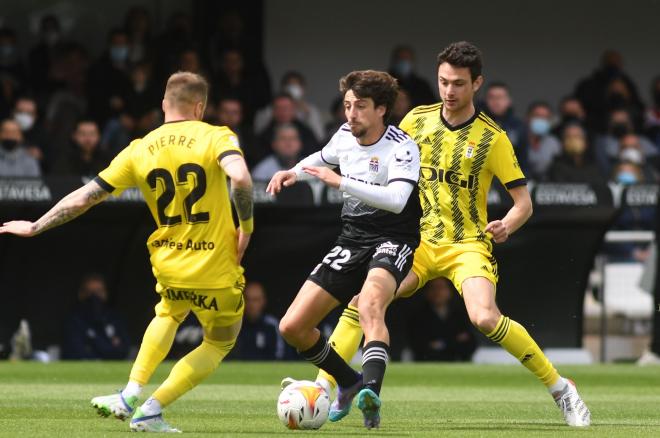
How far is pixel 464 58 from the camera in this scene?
9.11 meters

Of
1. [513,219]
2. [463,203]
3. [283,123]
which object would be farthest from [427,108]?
[283,123]

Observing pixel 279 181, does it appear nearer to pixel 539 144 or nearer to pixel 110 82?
pixel 110 82

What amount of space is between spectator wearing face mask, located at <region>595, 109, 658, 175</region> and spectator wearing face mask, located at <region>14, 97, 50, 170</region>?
6.62 metres

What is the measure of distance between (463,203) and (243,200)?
5.93ft

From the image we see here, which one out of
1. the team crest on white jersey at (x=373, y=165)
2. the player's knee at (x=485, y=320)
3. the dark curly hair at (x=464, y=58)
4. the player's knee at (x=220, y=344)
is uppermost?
the dark curly hair at (x=464, y=58)

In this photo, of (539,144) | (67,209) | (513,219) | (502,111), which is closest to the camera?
(67,209)

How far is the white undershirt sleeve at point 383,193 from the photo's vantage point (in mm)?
8242

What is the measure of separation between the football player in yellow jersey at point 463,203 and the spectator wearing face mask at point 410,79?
29.9 feet

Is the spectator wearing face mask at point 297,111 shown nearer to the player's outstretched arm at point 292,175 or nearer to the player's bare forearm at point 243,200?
the player's outstretched arm at point 292,175

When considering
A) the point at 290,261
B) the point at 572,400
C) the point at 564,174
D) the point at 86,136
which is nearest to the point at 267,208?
the point at 290,261

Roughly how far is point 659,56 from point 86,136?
32.9ft

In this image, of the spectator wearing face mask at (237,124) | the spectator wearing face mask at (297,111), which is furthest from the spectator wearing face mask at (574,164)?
the spectator wearing face mask at (237,124)

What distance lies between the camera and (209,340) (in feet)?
27.2

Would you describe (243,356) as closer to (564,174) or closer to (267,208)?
(267,208)
